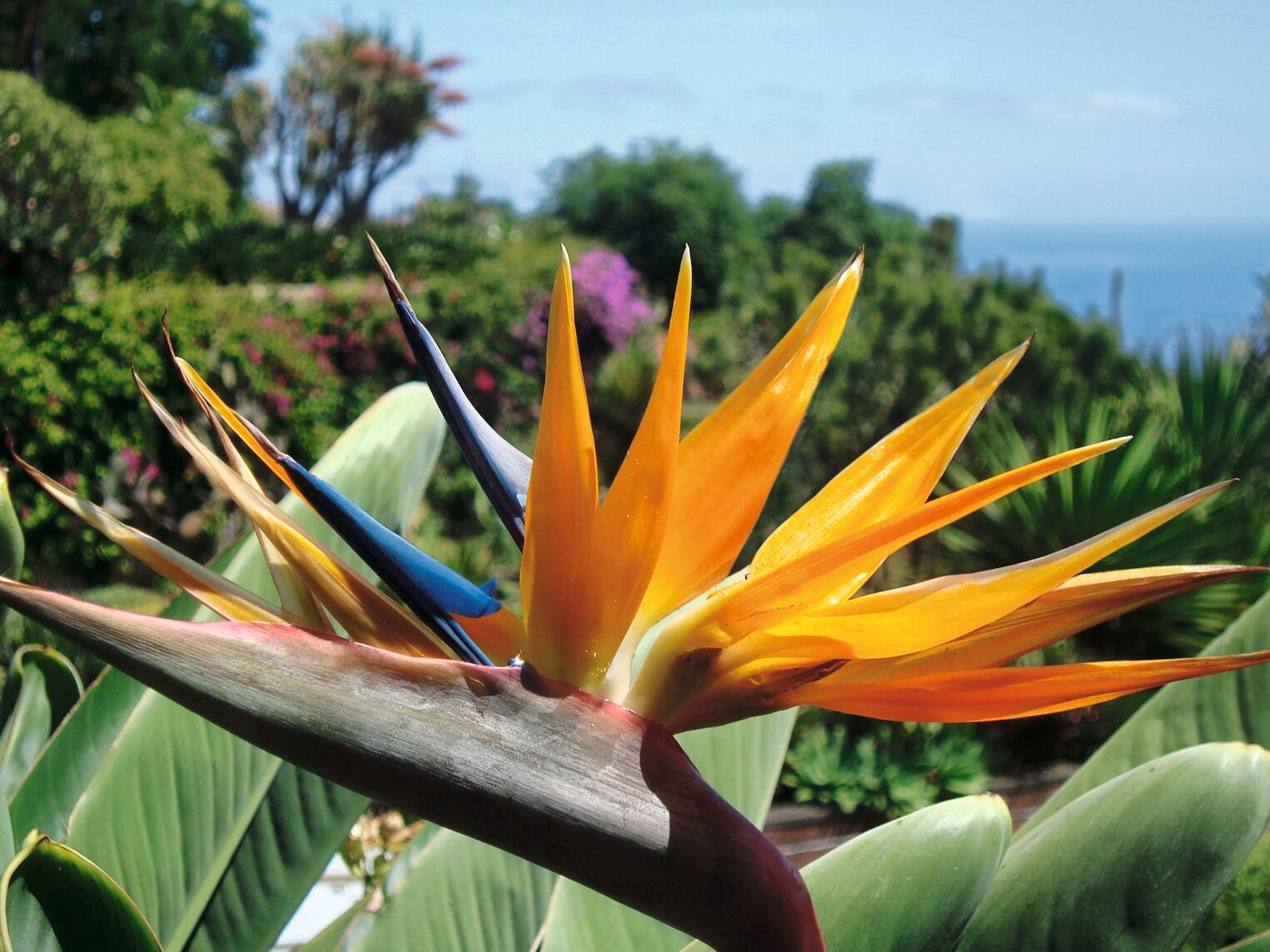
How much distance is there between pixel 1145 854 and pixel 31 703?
103 cm

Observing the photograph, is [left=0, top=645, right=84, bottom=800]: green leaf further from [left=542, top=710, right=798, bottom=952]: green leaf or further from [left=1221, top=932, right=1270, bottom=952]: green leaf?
[left=1221, top=932, right=1270, bottom=952]: green leaf

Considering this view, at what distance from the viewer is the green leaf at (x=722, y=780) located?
3.22 feet

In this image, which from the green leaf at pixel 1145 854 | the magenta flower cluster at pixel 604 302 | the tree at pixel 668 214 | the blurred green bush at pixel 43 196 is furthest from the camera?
the tree at pixel 668 214

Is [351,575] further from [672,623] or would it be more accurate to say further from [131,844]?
[131,844]

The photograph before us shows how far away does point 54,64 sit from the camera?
13.9 meters

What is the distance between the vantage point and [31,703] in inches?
44.4

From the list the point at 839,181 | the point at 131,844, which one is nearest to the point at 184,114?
the point at 839,181

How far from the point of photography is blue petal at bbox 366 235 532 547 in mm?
693

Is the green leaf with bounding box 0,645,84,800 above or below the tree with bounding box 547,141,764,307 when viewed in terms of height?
below

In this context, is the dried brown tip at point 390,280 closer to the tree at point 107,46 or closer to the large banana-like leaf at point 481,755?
the large banana-like leaf at point 481,755

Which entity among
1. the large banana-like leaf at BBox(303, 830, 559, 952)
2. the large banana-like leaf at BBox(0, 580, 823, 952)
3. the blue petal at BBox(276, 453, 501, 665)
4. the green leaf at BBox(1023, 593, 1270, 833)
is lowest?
the large banana-like leaf at BBox(303, 830, 559, 952)

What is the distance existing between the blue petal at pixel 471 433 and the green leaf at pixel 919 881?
0.37 m

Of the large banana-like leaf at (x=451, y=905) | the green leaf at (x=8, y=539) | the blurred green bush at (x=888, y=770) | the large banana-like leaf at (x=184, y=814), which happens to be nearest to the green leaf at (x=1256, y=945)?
the large banana-like leaf at (x=451, y=905)

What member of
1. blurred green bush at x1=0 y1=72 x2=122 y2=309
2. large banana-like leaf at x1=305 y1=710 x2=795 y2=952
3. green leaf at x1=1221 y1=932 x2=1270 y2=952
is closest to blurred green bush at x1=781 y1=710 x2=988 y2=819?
large banana-like leaf at x1=305 y1=710 x2=795 y2=952
